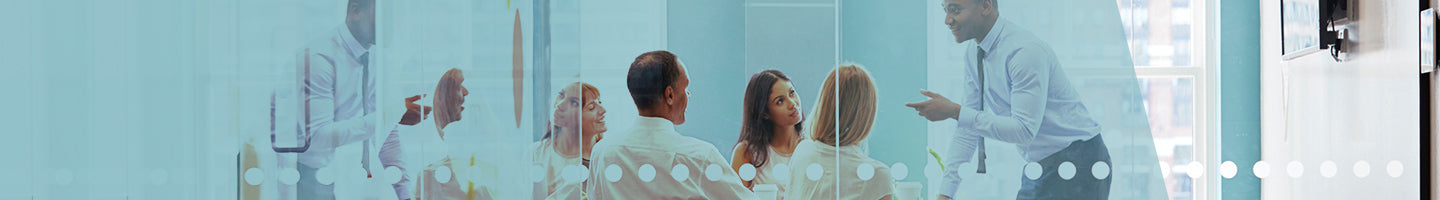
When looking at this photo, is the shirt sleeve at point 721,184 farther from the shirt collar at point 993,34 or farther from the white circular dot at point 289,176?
the white circular dot at point 289,176

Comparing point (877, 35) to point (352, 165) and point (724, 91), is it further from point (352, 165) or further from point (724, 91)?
point (352, 165)

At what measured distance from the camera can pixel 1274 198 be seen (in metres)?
1.13

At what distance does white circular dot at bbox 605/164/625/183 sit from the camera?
112 centimetres

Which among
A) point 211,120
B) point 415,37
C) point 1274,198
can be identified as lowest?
point 1274,198

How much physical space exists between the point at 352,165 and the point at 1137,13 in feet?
3.21

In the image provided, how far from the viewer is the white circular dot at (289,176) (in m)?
1.13

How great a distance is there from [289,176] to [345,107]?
120 millimetres

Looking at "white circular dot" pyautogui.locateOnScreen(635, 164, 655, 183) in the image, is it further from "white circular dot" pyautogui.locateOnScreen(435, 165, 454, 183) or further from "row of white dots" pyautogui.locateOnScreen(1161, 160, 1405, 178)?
"row of white dots" pyautogui.locateOnScreen(1161, 160, 1405, 178)

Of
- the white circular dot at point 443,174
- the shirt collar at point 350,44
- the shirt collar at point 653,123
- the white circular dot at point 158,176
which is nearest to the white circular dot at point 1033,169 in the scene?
the shirt collar at point 653,123

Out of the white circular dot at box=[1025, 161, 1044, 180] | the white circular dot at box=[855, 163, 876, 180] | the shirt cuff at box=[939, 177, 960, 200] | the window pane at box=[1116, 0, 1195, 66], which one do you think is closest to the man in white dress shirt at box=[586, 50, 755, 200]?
the white circular dot at box=[855, 163, 876, 180]

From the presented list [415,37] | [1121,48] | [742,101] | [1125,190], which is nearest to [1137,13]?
[1121,48]

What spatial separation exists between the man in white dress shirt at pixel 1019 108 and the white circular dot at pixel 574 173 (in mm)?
415

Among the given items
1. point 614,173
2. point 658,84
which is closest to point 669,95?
point 658,84

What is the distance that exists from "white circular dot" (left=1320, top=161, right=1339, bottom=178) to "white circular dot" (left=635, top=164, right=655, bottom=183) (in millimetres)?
838
